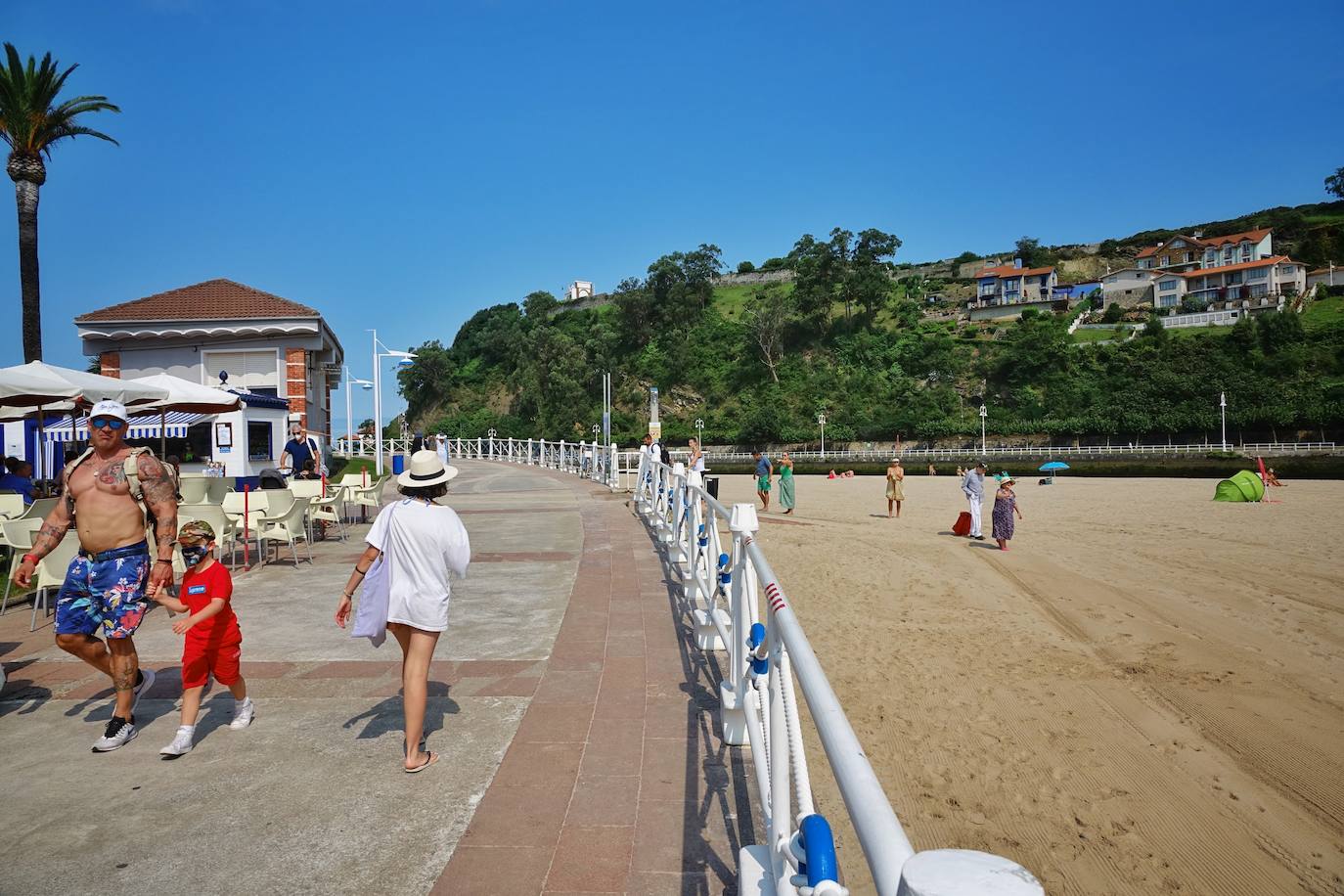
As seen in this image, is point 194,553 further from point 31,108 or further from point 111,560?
point 31,108

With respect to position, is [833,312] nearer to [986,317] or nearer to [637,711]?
[986,317]

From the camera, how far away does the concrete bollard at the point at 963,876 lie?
0.88 metres

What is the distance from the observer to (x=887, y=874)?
3.60 feet

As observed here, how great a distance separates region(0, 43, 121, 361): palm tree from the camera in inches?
670

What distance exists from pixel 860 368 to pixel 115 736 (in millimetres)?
76758

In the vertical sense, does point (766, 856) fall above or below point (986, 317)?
below

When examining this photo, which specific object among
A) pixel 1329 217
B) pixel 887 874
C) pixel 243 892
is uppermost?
pixel 1329 217

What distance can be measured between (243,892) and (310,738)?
4.54 ft

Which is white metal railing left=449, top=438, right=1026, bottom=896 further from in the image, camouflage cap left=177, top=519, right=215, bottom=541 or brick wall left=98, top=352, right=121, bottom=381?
brick wall left=98, top=352, right=121, bottom=381

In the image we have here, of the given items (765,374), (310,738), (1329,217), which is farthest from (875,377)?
(310,738)

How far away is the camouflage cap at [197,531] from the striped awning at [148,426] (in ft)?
35.6

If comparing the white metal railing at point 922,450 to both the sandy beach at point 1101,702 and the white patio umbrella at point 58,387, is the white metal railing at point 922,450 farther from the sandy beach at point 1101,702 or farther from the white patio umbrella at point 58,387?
the sandy beach at point 1101,702

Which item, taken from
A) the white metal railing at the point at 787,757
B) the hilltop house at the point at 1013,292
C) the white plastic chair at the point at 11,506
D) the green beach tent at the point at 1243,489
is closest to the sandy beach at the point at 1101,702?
the white metal railing at the point at 787,757

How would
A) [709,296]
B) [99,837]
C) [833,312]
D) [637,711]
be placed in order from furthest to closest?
[709,296] → [833,312] → [637,711] → [99,837]
